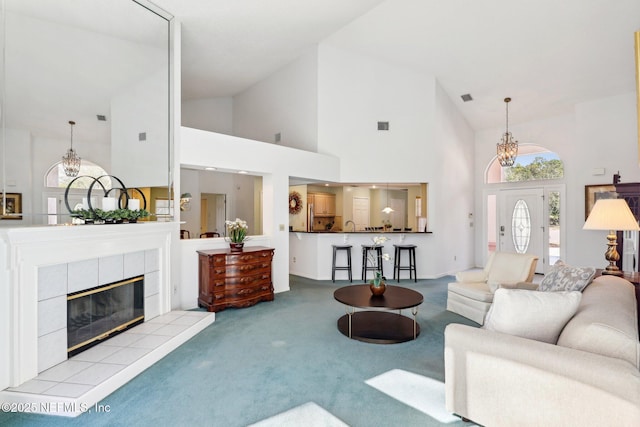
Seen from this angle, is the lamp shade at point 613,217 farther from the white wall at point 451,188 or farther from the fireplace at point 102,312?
the fireplace at point 102,312

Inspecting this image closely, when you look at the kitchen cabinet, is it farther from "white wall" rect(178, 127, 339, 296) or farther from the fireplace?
the fireplace

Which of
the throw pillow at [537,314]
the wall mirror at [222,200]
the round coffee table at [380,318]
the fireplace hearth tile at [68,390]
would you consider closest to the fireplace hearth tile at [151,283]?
the fireplace hearth tile at [68,390]

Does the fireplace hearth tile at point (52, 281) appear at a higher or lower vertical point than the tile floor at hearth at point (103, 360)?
higher

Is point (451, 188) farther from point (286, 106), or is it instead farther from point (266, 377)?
point (266, 377)

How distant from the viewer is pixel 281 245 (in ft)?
18.9

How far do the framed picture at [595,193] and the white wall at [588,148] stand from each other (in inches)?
3.0

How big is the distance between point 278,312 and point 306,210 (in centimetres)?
311

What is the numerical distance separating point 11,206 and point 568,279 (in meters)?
4.87

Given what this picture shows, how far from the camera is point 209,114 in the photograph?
8.47m

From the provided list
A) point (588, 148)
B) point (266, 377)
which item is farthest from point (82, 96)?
point (588, 148)

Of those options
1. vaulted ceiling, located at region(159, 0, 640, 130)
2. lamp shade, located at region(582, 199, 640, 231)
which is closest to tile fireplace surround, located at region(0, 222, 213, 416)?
vaulted ceiling, located at region(159, 0, 640, 130)

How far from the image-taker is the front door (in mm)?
7176

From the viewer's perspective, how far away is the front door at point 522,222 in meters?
7.18

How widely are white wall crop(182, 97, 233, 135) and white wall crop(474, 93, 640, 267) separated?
728 cm
